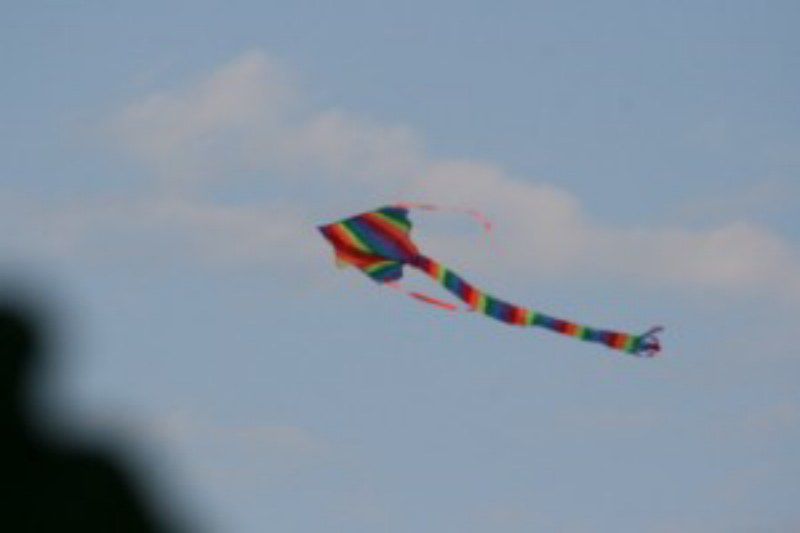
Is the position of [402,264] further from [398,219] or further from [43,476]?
[43,476]

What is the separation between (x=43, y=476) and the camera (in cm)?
449

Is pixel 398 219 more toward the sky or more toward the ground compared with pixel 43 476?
more toward the sky

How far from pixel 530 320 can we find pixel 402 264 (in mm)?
2652

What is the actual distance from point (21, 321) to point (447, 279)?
53.9 feet

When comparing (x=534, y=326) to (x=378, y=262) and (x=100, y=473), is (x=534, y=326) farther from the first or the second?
(x=100, y=473)

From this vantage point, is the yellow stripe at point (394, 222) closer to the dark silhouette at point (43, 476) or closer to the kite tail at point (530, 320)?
the kite tail at point (530, 320)

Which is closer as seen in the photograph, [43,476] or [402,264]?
[43,476]

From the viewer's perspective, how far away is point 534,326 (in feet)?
67.7

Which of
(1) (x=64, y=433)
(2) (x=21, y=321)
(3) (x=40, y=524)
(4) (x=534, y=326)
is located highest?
(4) (x=534, y=326)

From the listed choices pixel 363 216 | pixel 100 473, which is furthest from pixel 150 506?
pixel 363 216

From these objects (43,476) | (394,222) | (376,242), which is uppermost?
(394,222)

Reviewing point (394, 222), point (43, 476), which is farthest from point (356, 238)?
point (43, 476)

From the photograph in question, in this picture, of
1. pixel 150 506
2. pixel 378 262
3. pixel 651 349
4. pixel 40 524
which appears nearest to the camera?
pixel 40 524

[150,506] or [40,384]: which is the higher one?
[40,384]
